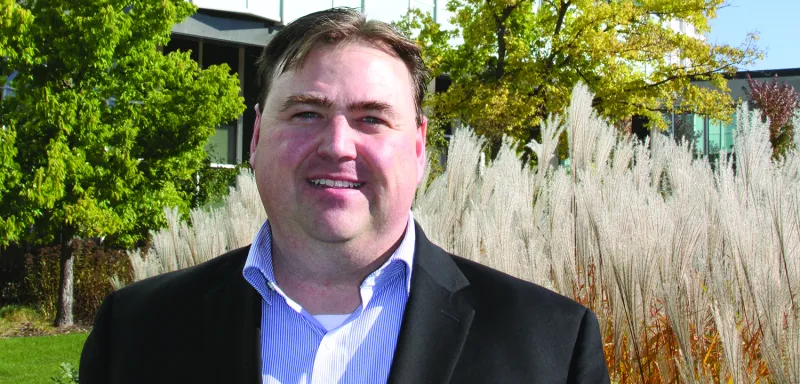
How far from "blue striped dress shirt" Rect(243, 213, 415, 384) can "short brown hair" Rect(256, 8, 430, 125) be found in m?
0.42

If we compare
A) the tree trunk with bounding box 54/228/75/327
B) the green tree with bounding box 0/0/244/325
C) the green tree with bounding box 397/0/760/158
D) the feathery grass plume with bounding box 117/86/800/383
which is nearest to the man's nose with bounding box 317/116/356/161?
the feathery grass plume with bounding box 117/86/800/383

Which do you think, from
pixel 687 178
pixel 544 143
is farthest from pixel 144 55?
pixel 687 178

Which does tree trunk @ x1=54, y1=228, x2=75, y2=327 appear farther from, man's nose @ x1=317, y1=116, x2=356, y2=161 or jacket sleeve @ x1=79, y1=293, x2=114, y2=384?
man's nose @ x1=317, y1=116, x2=356, y2=161

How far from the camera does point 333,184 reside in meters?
1.73

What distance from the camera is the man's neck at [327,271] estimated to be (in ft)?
5.88

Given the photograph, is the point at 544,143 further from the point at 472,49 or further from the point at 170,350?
the point at 472,49

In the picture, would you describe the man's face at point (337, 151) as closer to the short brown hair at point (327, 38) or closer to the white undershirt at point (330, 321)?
the short brown hair at point (327, 38)

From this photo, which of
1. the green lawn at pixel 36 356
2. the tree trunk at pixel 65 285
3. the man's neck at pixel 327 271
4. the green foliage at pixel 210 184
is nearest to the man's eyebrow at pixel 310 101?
the man's neck at pixel 327 271

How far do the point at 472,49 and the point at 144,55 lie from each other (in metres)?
9.34

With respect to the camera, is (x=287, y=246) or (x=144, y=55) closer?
(x=287, y=246)

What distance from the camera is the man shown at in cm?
173

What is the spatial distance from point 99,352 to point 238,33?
50.8 ft

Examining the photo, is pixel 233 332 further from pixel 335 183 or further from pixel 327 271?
pixel 335 183

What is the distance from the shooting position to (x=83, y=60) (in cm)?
989
